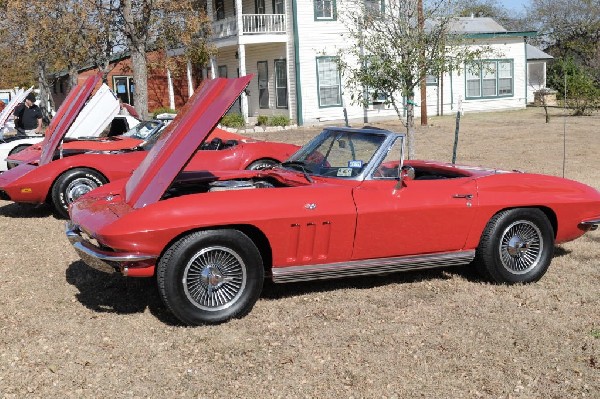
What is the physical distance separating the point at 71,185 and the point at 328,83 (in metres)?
18.0

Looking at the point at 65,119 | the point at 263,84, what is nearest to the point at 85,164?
the point at 65,119

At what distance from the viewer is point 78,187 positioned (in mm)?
9258

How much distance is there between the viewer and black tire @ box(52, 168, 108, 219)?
9.16 metres

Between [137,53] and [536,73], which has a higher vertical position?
[137,53]

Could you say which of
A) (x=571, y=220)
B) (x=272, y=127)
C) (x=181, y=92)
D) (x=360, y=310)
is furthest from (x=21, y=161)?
(x=181, y=92)

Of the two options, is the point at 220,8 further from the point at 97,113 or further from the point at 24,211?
the point at 24,211

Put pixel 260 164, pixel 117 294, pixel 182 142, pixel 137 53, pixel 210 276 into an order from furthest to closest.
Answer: pixel 137 53
pixel 260 164
pixel 117 294
pixel 182 142
pixel 210 276

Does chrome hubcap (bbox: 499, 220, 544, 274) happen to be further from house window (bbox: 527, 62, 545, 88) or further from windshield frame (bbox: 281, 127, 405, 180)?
house window (bbox: 527, 62, 545, 88)

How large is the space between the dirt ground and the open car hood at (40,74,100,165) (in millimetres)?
3122

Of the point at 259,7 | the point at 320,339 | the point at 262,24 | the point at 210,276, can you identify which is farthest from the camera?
the point at 259,7

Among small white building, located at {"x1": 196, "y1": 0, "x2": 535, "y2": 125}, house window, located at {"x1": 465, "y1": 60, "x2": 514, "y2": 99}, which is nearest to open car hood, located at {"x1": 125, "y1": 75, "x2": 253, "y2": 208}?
small white building, located at {"x1": 196, "y1": 0, "x2": 535, "y2": 125}

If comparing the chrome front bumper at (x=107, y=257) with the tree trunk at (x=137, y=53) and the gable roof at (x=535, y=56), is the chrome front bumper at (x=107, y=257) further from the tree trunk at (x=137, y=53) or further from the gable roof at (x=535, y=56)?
the gable roof at (x=535, y=56)

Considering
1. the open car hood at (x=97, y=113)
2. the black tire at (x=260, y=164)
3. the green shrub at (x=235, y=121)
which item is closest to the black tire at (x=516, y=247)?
the black tire at (x=260, y=164)

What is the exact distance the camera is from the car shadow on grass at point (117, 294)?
5.52m
